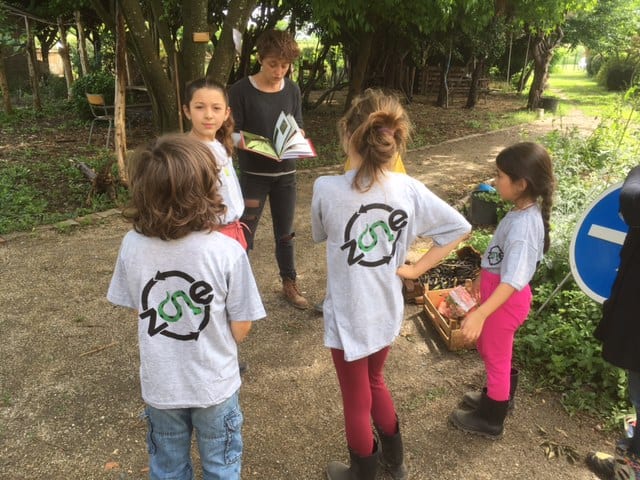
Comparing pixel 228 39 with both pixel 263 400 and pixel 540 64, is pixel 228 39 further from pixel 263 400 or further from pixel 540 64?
pixel 540 64

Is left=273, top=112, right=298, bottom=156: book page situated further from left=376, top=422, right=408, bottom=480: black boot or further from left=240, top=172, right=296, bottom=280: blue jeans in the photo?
left=376, top=422, right=408, bottom=480: black boot

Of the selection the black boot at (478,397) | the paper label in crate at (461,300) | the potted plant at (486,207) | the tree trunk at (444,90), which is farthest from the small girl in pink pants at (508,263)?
the tree trunk at (444,90)

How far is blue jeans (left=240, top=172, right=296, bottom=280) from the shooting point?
128 inches

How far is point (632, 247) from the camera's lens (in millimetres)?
1849

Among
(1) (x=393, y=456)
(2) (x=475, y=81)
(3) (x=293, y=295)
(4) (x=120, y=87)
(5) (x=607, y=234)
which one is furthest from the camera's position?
(2) (x=475, y=81)

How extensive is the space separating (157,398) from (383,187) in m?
1.07

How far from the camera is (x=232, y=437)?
169cm

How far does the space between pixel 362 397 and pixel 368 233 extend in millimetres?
679

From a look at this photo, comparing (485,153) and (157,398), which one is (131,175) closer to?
(157,398)

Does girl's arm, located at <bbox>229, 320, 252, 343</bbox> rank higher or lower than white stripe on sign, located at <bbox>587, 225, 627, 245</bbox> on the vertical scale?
lower

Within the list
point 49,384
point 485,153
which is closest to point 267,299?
point 49,384

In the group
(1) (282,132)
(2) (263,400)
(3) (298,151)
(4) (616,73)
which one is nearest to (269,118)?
(1) (282,132)

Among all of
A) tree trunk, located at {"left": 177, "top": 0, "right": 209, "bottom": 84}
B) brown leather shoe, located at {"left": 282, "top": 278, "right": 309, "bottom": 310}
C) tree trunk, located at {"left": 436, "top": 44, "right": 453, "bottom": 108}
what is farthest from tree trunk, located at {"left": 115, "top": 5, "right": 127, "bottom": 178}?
tree trunk, located at {"left": 436, "top": 44, "right": 453, "bottom": 108}

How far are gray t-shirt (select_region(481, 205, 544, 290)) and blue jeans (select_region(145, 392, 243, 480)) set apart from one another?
4.08ft
